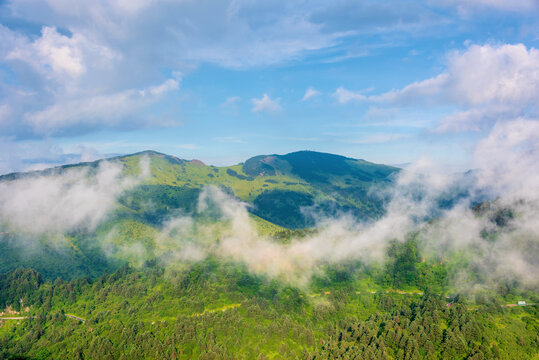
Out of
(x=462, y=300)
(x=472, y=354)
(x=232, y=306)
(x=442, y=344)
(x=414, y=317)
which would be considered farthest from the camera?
(x=232, y=306)

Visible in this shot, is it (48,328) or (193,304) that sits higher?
(193,304)

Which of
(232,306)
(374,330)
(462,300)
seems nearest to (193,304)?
(232,306)

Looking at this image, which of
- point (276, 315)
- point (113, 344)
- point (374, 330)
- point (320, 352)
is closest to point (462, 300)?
point (374, 330)

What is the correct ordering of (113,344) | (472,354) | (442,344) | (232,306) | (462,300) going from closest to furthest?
(472,354)
(442,344)
(113,344)
(462,300)
(232,306)

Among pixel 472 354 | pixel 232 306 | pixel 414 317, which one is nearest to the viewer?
pixel 472 354

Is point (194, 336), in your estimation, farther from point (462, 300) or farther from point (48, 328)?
point (462, 300)

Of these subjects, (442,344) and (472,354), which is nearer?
(472,354)

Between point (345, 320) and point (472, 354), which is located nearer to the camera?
point (472, 354)

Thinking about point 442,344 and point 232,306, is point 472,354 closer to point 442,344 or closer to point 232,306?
point 442,344

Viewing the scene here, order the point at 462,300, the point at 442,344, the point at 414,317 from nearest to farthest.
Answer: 1. the point at 442,344
2. the point at 414,317
3. the point at 462,300
